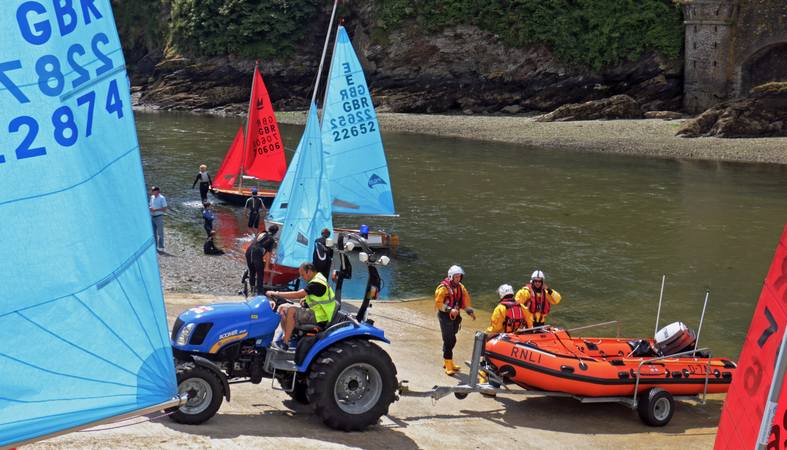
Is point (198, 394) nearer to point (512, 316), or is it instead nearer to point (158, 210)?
point (512, 316)

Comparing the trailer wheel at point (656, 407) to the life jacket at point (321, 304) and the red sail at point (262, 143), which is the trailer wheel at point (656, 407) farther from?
the red sail at point (262, 143)

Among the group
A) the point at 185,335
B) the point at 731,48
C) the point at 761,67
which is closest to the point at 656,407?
the point at 185,335

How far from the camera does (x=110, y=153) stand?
5977 mm

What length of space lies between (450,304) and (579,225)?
17384mm

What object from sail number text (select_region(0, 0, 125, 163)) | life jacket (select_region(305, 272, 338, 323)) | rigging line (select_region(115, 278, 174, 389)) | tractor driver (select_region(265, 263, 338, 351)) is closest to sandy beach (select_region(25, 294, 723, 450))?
tractor driver (select_region(265, 263, 338, 351))

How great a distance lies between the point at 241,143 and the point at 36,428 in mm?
26575

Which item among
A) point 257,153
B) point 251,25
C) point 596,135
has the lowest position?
point 596,135

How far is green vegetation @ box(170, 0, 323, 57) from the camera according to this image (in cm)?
7344

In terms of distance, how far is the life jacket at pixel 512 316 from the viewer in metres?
13.6

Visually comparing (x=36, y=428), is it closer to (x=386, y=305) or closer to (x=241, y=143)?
(x=386, y=305)

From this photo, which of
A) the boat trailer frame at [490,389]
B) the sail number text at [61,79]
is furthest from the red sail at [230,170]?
the sail number text at [61,79]

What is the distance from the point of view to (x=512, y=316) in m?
13.6

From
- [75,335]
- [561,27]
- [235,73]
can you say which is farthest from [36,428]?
[235,73]

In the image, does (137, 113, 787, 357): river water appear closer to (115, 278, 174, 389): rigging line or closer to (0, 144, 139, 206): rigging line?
(115, 278, 174, 389): rigging line
